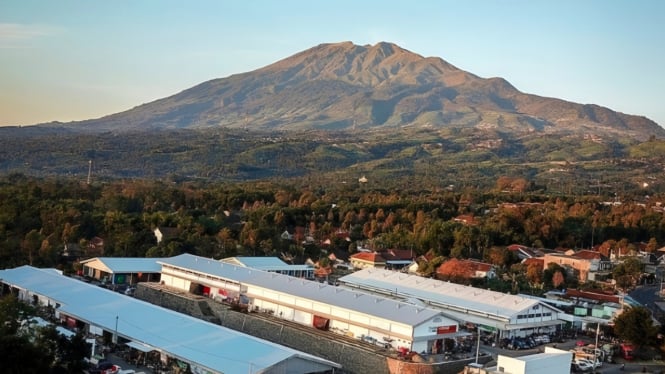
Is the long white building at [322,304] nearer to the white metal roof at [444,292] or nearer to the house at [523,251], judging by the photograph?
the white metal roof at [444,292]

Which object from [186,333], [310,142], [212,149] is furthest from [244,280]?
[310,142]

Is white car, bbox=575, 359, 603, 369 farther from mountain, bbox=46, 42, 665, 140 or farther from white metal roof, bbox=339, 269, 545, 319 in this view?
mountain, bbox=46, 42, 665, 140

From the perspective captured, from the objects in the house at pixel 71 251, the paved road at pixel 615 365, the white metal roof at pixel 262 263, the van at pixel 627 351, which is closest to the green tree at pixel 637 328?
the van at pixel 627 351

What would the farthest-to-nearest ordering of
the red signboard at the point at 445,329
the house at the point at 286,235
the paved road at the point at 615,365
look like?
1. the house at the point at 286,235
2. the paved road at the point at 615,365
3. the red signboard at the point at 445,329

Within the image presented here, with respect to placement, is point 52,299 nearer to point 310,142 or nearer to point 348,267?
point 348,267

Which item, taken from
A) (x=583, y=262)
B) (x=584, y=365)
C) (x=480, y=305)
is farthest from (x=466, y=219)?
(x=584, y=365)

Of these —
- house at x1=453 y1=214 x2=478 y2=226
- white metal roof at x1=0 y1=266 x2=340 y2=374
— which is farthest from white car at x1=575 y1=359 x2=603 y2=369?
house at x1=453 y1=214 x2=478 y2=226
